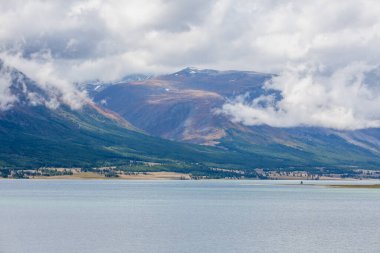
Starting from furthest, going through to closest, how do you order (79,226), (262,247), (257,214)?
(257,214), (79,226), (262,247)

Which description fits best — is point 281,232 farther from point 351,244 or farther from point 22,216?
point 22,216

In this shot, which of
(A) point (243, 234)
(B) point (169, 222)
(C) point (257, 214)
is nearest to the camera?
(A) point (243, 234)

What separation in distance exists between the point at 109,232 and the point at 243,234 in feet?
77.2

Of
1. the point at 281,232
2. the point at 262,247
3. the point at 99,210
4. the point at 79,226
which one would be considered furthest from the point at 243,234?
the point at 99,210

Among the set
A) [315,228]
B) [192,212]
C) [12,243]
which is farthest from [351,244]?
[192,212]

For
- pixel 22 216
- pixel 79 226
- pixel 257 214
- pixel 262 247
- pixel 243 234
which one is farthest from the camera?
pixel 257 214

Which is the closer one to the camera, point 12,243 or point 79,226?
point 12,243

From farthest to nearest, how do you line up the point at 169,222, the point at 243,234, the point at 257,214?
the point at 257,214
the point at 169,222
the point at 243,234

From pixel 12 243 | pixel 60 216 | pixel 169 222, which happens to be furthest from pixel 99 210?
pixel 12 243

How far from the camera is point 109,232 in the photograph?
135m

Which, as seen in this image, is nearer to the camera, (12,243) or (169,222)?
(12,243)

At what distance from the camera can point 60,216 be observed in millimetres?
170125

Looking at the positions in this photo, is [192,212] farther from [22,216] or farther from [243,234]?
[243,234]

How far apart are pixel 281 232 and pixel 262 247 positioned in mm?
21938
